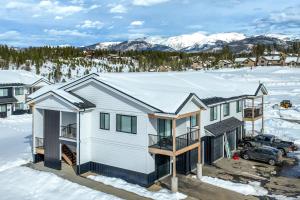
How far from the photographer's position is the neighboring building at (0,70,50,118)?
2154 inches

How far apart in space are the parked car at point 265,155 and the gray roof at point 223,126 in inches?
101

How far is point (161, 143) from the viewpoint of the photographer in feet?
78.1

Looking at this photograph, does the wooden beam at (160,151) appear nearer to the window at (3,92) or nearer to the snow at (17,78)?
the window at (3,92)

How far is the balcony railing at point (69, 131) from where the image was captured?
26.6 meters

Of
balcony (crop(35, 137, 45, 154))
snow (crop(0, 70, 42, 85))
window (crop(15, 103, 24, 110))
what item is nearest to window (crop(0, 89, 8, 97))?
snow (crop(0, 70, 42, 85))

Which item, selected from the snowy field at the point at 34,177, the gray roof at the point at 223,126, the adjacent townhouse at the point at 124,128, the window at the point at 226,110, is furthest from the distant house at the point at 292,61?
the adjacent townhouse at the point at 124,128

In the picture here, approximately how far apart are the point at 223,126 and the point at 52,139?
13.9 meters

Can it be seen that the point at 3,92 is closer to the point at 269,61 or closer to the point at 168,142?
the point at 168,142

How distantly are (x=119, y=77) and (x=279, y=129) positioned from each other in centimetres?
2339

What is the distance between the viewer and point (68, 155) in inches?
1113

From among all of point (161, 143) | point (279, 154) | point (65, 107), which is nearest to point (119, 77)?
point (65, 107)

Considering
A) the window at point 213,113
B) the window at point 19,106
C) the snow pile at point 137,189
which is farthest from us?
the window at point 19,106

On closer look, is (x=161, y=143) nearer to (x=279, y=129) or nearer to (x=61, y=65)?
(x=279, y=129)

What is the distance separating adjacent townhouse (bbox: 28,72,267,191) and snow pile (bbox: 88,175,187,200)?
458 mm
